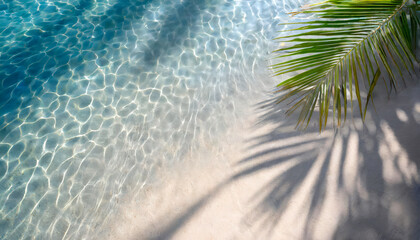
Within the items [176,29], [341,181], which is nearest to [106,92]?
[176,29]

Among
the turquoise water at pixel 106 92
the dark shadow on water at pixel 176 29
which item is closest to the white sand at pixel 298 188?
the turquoise water at pixel 106 92

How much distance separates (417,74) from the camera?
2.68 m

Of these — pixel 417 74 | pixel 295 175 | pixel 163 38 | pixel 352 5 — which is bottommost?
pixel 295 175

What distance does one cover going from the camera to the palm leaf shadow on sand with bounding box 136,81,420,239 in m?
2.02

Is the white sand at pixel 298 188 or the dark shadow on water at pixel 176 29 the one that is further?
the dark shadow on water at pixel 176 29

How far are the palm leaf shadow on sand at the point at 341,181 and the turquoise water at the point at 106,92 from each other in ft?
1.99

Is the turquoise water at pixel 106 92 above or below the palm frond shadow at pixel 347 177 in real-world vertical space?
above

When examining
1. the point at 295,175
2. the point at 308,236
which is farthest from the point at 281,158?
the point at 308,236

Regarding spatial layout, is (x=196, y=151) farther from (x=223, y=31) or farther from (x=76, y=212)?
(x=223, y=31)

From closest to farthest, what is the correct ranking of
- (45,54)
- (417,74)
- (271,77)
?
(417,74), (271,77), (45,54)

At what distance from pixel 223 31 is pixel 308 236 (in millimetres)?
2653

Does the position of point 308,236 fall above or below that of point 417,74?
below

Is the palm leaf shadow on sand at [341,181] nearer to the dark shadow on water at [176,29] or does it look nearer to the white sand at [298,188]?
the white sand at [298,188]

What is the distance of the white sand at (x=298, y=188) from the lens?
2051 millimetres
